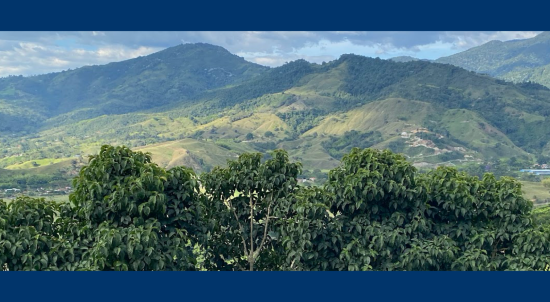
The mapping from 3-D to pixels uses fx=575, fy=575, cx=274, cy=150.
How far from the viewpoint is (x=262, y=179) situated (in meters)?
6.71

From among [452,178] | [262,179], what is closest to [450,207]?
[452,178]

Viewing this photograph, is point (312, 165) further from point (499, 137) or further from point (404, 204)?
point (404, 204)

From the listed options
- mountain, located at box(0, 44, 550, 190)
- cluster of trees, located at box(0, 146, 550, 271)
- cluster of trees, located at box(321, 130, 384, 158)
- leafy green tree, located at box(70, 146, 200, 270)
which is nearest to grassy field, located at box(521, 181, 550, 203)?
mountain, located at box(0, 44, 550, 190)

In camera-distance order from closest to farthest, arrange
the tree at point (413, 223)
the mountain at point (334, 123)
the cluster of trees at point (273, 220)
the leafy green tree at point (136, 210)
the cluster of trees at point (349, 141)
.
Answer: the leafy green tree at point (136, 210), the cluster of trees at point (273, 220), the tree at point (413, 223), the mountain at point (334, 123), the cluster of trees at point (349, 141)

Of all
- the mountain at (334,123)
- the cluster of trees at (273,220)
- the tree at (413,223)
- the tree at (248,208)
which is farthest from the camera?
the mountain at (334,123)

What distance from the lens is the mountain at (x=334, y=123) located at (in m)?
94.9

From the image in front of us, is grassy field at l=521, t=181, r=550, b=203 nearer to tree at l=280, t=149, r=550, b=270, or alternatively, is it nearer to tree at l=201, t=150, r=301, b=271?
tree at l=280, t=149, r=550, b=270

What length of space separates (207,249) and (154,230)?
1301 mm

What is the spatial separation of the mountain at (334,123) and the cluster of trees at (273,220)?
75176 mm

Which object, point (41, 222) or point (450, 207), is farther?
point (450, 207)

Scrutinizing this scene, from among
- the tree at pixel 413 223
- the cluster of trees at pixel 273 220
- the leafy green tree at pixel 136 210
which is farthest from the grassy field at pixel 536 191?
the leafy green tree at pixel 136 210

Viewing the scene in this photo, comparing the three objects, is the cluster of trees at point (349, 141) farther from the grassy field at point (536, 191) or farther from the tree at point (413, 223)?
the tree at point (413, 223)

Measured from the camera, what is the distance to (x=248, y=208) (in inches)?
266

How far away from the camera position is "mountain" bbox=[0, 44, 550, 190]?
9494cm
